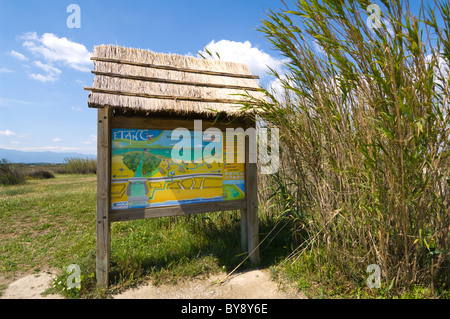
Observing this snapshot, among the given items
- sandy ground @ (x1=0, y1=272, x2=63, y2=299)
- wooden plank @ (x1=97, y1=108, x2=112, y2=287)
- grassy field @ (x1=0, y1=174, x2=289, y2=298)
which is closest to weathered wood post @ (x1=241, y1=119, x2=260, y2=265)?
grassy field @ (x1=0, y1=174, x2=289, y2=298)

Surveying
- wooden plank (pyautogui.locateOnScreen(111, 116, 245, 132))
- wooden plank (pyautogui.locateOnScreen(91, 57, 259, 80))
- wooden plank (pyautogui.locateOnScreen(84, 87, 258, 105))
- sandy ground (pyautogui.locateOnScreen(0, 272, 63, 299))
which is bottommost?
sandy ground (pyautogui.locateOnScreen(0, 272, 63, 299))

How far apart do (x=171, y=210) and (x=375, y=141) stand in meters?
2.57

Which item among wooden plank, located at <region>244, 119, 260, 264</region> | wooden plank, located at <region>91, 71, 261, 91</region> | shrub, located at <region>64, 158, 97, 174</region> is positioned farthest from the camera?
shrub, located at <region>64, 158, 97, 174</region>

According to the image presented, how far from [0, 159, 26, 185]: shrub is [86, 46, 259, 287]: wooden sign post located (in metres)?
11.1

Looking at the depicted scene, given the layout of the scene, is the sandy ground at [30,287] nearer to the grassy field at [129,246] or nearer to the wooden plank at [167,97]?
the grassy field at [129,246]

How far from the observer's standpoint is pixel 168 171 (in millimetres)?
A: 3492

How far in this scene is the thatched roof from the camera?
10.4 ft

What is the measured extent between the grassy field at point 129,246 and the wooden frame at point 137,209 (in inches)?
11.4

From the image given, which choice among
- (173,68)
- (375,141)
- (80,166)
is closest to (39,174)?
(80,166)

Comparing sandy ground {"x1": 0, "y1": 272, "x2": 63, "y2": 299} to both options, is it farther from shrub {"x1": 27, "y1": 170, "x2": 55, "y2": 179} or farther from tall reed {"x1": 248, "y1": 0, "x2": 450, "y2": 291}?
shrub {"x1": 27, "y1": 170, "x2": 55, "y2": 179}

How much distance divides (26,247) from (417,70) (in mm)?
6146

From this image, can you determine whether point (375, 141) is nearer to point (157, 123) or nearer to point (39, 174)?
point (157, 123)
